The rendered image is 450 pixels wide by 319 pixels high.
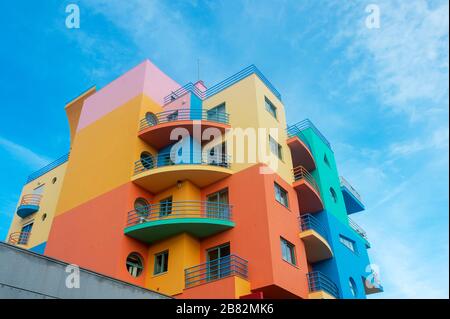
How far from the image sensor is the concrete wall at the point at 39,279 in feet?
35.7

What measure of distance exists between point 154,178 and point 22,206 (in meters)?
16.1

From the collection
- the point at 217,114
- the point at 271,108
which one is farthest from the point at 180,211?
the point at 271,108

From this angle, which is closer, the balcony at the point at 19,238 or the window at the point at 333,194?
the window at the point at 333,194

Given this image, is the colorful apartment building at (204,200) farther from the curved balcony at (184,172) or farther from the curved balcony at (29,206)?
the curved balcony at (29,206)

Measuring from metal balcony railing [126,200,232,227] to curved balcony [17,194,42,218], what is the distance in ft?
46.1

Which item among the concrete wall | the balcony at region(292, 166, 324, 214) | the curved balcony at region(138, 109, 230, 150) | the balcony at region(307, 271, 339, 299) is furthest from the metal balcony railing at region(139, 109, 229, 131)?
the concrete wall

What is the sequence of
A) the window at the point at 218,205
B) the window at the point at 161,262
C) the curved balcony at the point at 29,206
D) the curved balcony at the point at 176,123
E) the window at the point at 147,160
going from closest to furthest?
1. the window at the point at 161,262
2. the window at the point at 218,205
3. the curved balcony at the point at 176,123
4. the window at the point at 147,160
5. the curved balcony at the point at 29,206

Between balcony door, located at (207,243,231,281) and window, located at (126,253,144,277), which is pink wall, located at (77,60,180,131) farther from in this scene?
balcony door, located at (207,243,231,281)

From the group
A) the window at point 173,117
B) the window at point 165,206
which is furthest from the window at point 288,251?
the window at point 173,117

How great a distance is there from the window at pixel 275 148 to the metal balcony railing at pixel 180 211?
4510 millimetres

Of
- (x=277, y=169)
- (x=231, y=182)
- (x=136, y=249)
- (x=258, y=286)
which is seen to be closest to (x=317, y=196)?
(x=277, y=169)

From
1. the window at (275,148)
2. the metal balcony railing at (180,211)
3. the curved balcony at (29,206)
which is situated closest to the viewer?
the metal balcony railing at (180,211)
